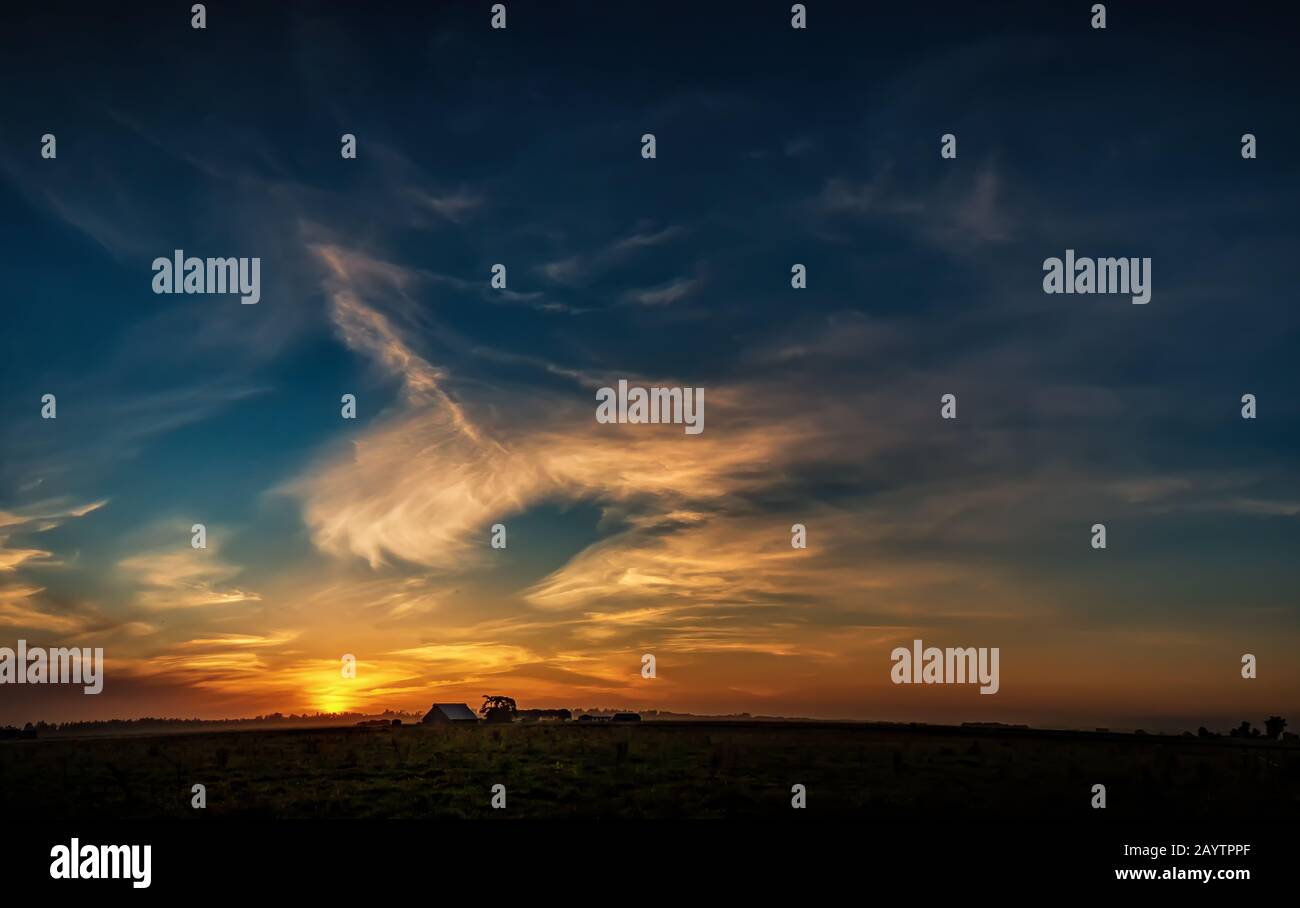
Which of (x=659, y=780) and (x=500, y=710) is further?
(x=500, y=710)

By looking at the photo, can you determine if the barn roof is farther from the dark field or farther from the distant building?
the dark field

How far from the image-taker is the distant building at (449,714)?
9306 centimetres

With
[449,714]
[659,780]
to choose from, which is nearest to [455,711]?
[449,714]

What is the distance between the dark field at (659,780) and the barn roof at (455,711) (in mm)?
49742

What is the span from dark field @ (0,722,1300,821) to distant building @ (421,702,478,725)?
48.5 meters

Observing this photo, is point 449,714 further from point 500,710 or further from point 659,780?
point 659,780

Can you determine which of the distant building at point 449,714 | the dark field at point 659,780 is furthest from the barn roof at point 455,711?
the dark field at point 659,780

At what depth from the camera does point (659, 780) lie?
30703mm

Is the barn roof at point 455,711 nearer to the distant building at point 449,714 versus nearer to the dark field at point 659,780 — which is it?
the distant building at point 449,714

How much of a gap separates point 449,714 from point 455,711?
1.96 m
